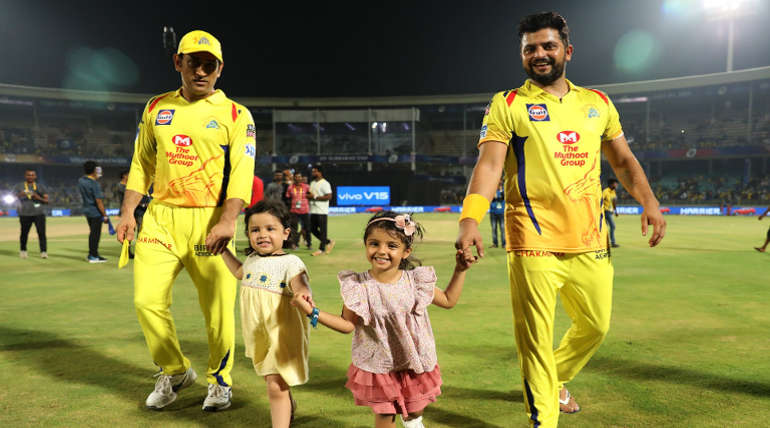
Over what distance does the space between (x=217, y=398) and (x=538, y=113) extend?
8.73ft

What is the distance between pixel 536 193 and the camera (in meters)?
2.64

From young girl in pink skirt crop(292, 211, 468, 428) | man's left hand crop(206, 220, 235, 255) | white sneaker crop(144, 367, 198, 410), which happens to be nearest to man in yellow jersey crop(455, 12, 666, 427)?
young girl in pink skirt crop(292, 211, 468, 428)

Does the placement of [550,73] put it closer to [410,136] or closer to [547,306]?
[547,306]

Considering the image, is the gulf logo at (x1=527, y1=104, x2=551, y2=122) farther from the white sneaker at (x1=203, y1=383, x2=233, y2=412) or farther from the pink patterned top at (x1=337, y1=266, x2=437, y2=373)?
the white sneaker at (x1=203, y1=383, x2=233, y2=412)

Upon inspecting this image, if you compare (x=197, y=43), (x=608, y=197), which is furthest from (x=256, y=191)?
(x=608, y=197)

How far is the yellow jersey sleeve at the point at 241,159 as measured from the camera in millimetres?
3049

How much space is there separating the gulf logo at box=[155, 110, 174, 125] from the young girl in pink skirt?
163 centimetres

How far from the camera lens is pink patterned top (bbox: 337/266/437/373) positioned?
2.34m

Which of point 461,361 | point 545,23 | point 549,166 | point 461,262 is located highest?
point 545,23

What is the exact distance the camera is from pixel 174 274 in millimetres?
3145

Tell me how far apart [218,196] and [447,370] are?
2.22 meters

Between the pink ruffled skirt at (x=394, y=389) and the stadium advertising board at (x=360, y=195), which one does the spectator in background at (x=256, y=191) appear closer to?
the pink ruffled skirt at (x=394, y=389)

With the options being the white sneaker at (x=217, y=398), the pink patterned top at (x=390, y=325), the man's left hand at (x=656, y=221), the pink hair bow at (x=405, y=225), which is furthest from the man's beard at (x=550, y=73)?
the white sneaker at (x=217, y=398)

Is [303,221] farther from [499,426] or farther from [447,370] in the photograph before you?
[499,426]
